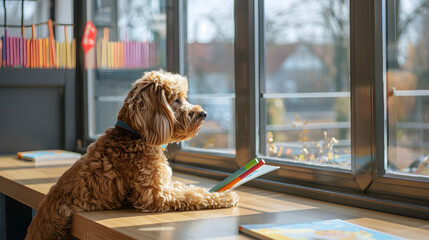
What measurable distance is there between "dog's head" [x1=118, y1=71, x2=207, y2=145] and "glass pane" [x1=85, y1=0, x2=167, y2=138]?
4.51ft

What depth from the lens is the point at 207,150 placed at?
2607 mm

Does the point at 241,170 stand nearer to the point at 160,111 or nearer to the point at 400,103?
the point at 160,111

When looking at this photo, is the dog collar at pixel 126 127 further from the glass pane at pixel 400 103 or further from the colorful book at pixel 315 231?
the glass pane at pixel 400 103

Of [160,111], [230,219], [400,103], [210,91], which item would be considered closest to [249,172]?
[230,219]

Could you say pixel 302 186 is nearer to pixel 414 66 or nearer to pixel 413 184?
pixel 413 184

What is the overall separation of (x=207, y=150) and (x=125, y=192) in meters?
0.97

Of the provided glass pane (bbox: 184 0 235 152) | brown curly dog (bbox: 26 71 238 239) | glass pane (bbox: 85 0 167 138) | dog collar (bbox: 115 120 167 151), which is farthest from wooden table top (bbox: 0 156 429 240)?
glass pane (bbox: 85 0 167 138)

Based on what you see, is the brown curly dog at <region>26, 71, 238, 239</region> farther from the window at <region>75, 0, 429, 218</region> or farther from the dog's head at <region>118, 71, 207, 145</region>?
the window at <region>75, 0, 429, 218</region>

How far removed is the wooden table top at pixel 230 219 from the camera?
1.36 metres


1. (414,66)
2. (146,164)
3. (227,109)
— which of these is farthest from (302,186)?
(227,109)

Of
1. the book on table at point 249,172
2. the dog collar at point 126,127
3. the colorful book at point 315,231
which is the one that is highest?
the dog collar at point 126,127

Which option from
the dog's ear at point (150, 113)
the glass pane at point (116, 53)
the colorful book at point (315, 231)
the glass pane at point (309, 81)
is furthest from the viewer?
the glass pane at point (116, 53)

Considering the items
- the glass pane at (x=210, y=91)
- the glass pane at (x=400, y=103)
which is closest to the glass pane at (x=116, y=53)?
the glass pane at (x=210, y=91)

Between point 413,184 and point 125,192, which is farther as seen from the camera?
point 125,192
